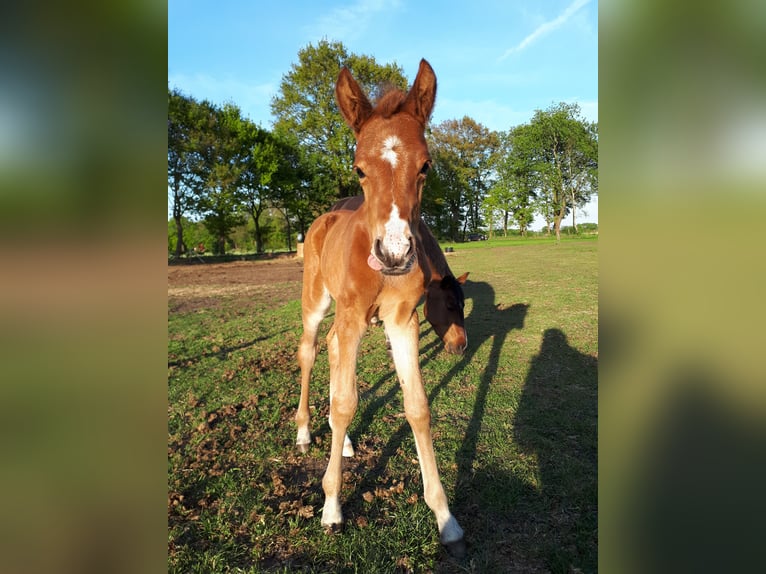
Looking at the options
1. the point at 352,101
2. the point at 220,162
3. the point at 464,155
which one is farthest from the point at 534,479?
the point at 464,155

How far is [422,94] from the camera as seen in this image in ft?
8.53

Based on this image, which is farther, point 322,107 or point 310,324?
point 322,107

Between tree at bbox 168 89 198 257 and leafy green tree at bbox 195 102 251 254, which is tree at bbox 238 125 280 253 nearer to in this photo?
leafy green tree at bbox 195 102 251 254

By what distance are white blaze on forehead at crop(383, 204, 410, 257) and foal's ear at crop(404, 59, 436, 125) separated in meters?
0.98

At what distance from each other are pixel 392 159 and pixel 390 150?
0.22 ft

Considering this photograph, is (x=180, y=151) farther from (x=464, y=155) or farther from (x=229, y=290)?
(x=464, y=155)

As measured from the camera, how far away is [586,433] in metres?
3.94

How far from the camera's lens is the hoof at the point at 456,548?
2.46 meters

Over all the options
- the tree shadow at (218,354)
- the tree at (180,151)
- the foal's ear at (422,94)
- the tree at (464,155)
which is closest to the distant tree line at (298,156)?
the tree at (180,151)

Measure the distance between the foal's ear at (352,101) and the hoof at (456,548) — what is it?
2.93 meters

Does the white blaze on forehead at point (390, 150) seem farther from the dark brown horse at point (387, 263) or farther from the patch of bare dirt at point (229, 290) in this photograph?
the patch of bare dirt at point (229, 290)
